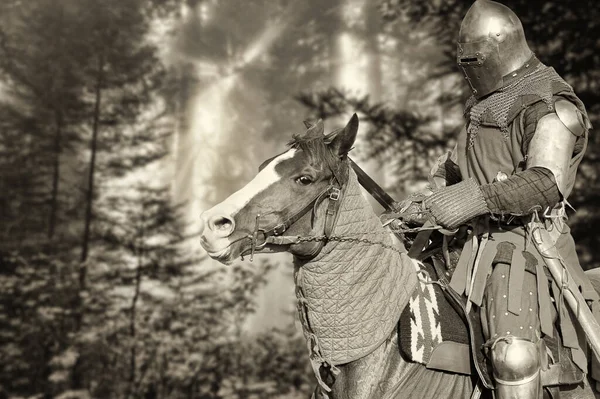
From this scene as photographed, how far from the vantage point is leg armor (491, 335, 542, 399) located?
8.31ft

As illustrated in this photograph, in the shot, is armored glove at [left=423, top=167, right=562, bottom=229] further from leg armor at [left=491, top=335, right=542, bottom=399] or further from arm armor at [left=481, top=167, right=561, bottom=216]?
leg armor at [left=491, top=335, right=542, bottom=399]

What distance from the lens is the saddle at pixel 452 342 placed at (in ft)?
8.66

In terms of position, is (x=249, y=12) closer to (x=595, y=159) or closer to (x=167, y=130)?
(x=167, y=130)

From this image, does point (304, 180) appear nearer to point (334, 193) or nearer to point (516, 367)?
point (334, 193)

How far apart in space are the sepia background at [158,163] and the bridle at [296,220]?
4.78 meters

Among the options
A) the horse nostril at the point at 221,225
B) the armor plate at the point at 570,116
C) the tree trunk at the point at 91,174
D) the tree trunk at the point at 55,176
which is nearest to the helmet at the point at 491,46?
the armor plate at the point at 570,116

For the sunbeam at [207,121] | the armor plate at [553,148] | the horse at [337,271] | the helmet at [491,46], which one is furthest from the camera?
the sunbeam at [207,121]

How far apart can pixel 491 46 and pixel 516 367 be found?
4.38 ft

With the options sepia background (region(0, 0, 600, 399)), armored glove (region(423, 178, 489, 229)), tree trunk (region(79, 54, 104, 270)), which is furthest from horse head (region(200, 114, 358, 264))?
tree trunk (region(79, 54, 104, 270))

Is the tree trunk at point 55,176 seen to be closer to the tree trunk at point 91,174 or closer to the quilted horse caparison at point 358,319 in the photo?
the tree trunk at point 91,174

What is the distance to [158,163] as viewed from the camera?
7.57 meters

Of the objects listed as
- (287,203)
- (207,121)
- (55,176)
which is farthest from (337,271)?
(55,176)

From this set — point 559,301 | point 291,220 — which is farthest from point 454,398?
point 291,220

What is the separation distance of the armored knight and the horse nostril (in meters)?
0.72
